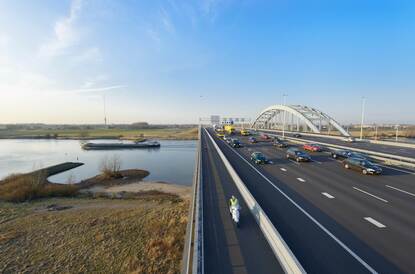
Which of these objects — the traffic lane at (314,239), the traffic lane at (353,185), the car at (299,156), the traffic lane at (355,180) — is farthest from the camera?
the car at (299,156)

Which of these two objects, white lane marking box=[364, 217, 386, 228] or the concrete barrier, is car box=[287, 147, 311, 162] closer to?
white lane marking box=[364, 217, 386, 228]

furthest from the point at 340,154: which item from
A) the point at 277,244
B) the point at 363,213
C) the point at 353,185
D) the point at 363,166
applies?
the point at 277,244

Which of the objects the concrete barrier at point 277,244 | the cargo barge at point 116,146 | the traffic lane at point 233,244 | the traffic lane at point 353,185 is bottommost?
the cargo barge at point 116,146

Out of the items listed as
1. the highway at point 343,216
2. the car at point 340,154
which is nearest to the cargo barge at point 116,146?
the car at point 340,154

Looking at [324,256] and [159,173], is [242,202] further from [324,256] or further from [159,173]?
[159,173]

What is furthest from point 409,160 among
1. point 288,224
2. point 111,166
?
point 111,166

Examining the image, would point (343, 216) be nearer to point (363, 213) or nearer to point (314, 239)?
point (363, 213)

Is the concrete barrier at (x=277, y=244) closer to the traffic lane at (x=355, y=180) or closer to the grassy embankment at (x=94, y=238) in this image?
the grassy embankment at (x=94, y=238)

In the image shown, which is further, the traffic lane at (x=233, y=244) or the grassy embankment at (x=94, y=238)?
the grassy embankment at (x=94, y=238)
